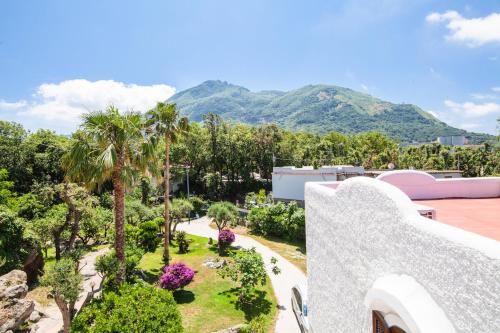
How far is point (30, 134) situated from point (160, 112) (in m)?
33.9

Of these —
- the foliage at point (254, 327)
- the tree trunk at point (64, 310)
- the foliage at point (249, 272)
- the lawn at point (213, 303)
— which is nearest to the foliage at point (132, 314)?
the tree trunk at point (64, 310)

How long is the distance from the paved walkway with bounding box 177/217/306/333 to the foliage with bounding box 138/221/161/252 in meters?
7.23

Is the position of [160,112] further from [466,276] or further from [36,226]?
[466,276]

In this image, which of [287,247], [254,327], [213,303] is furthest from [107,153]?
[287,247]

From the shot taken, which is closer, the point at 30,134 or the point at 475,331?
the point at 475,331

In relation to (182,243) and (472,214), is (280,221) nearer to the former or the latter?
(182,243)

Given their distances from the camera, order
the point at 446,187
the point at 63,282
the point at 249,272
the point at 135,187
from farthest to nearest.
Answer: the point at 249,272
the point at 135,187
the point at 63,282
the point at 446,187

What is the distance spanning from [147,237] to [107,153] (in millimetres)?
14103

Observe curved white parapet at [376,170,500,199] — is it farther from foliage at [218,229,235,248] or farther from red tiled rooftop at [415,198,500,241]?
foliage at [218,229,235,248]

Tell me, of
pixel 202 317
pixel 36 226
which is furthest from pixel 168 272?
pixel 36 226

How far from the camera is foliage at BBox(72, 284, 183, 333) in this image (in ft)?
29.8

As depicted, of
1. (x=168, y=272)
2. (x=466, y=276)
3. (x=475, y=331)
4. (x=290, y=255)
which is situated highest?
(x=466, y=276)

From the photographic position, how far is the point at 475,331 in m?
2.38

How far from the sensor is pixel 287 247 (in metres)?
28.0
